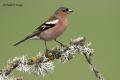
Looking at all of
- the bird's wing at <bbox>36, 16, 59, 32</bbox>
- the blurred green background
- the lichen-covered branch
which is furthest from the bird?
the lichen-covered branch

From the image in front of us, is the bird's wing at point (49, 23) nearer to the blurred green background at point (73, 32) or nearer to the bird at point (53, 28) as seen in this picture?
the bird at point (53, 28)

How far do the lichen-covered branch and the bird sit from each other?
0.50m

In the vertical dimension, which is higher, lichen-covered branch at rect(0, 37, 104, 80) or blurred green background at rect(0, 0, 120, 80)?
lichen-covered branch at rect(0, 37, 104, 80)

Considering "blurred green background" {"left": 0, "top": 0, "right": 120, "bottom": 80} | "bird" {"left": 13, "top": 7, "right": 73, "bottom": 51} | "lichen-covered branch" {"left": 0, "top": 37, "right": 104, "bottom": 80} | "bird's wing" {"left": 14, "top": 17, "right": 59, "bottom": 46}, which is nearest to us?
"lichen-covered branch" {"left": 0, "top": 37, "right": 104, "bottom": 80}

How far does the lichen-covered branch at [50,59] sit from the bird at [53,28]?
0.50 meters

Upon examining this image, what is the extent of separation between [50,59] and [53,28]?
0.85 m

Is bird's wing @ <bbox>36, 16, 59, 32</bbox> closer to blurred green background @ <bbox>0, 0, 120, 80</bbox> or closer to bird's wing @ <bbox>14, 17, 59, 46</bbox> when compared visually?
bird's wing @ <bbox>14, 17, 59, 46</bbox>

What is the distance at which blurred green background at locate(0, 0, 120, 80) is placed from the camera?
→ 3574 millimetres

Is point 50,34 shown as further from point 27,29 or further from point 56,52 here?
point 27,29

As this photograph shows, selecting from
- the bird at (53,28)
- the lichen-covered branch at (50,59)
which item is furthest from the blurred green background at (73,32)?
the lichen-covered branch at (50,59)

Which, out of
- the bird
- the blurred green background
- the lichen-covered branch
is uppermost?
the lichen-covered branch

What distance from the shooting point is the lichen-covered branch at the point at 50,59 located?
79.6 inches

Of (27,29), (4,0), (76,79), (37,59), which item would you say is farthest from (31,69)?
(27,29)

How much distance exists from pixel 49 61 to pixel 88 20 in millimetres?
2775
